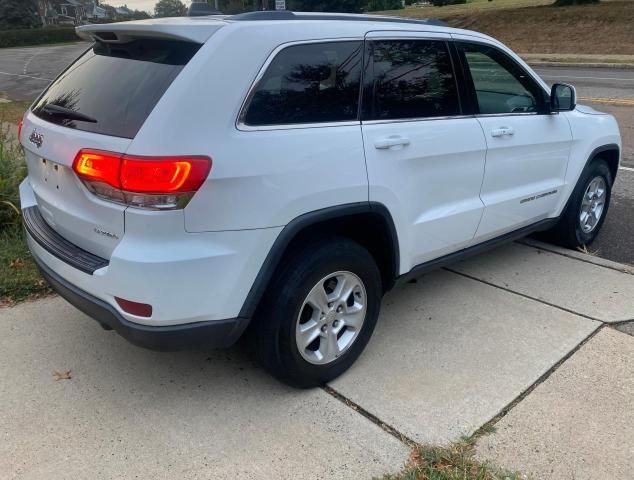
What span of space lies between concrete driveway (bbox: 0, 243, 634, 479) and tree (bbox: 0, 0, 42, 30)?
68073 millimetres

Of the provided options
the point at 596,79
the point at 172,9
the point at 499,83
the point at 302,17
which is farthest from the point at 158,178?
the point at 172,9

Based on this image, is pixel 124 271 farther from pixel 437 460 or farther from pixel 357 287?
pixel 437 460

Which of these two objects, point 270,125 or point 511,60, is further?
point 511,60

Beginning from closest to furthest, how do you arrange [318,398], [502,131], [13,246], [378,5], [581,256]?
[318,398]
[502,131]
[13,246]
[581,256]
[378,5]

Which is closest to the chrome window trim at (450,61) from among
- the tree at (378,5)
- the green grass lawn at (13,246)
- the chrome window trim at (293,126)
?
the chrome window trim at (293,126)

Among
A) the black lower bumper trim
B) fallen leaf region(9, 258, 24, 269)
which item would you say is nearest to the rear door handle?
the black lower bumper trim

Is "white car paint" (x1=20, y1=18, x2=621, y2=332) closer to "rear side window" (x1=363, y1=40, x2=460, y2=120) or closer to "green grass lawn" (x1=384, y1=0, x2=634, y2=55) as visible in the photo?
"rear side window" (x1=363, y1=40, x2=460, y2=120)

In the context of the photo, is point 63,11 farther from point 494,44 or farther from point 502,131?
point 502,131

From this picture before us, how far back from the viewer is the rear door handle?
3.17 m


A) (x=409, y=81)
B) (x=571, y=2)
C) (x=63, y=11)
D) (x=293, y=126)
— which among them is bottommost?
(x=293, y=126)

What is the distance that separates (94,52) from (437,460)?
272 centimetres

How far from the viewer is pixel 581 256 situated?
505 centimetres

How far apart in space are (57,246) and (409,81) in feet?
6.90

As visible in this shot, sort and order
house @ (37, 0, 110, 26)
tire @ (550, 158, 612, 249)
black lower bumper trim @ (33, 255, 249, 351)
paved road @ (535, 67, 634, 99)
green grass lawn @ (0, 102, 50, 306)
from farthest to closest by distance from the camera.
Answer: house @ (37, 0, 110, 26)
paved road @ (535, 67, 634, 99)
tire @ (550, 158, 612, 249)
green grass lawn @ (0, 102, 50, 306)
black lower bumper trim @ (33, 255, 249, 351)
